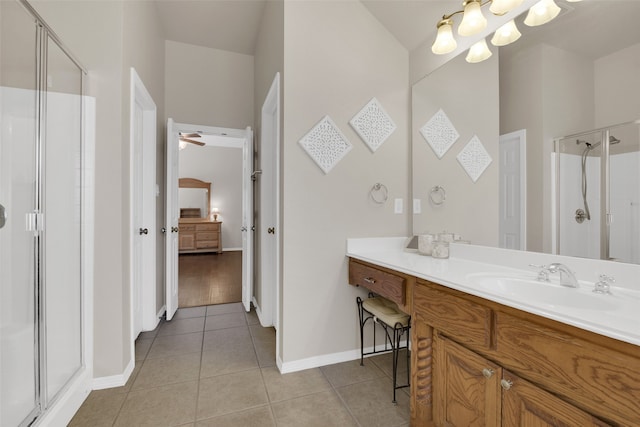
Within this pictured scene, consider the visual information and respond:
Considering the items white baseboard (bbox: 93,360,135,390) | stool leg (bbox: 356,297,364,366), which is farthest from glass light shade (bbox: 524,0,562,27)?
white baseboard (bbox: 93,360,135,390)

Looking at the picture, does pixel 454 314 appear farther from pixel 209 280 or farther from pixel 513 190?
pixel 209 280

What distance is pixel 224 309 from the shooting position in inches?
129

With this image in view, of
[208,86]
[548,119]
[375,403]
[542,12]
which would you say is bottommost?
[375,403]

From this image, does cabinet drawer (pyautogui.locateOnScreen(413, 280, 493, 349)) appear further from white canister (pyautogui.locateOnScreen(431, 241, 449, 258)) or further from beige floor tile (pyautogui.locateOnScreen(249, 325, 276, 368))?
beige floor tile (pyautogui.locateOnScreen(249, 325, 276, 368))

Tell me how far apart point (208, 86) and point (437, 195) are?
2849 mm

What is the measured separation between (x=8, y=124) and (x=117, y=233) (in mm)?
761

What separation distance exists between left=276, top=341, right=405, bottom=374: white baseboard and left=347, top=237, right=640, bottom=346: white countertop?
0.75 m

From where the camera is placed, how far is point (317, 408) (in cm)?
164

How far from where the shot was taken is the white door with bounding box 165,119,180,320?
2.91 metres

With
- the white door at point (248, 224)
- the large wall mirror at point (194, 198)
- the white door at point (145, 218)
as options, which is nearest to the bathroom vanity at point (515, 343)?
the white door at point (248, 224)

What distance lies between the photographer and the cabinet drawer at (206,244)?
7.34m

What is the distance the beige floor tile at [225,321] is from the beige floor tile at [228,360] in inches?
17.9

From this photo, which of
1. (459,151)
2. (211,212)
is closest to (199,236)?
(211,212)

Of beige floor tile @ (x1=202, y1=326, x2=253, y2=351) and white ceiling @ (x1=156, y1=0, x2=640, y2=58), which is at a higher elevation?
white ceiling @ (x1=156, y1=0, x2=640, y2=58)
